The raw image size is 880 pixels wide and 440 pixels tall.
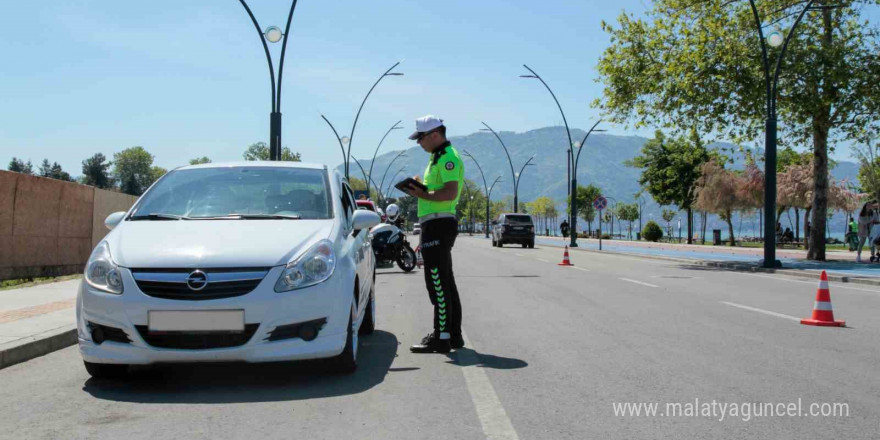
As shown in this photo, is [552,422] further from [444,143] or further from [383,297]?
[383,297]

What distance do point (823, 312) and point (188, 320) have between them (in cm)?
670

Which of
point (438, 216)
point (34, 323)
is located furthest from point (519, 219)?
point (438, 216)

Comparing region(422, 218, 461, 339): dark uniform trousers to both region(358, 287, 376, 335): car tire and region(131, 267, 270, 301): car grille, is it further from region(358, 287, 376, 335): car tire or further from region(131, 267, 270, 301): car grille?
region(131, 267, 270, 301): car grille

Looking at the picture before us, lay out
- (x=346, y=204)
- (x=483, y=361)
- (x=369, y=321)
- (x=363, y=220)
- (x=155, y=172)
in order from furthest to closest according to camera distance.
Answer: (x=155, y=172) < (x=369, y=321) < (x=346, y=204) < (x=363, y=220) < (x=483, y=361)

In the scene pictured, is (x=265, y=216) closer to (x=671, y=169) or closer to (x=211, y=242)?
(x=211, y=242)

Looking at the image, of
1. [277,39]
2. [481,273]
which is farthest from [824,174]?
[277,39]

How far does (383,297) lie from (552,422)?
25.0 ft

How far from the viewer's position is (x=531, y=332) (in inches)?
303

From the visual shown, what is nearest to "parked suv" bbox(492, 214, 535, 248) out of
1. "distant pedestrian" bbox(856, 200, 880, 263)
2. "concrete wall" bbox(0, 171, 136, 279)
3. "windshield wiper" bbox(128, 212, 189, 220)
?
"distant pedestrian" bbox(856, 200, 880, 263)

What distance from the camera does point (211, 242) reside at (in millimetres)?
5164

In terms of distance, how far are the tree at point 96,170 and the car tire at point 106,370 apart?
13602 cm

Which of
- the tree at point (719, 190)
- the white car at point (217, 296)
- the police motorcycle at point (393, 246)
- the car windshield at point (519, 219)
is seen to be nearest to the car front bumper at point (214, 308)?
the white car at point (217, 296)

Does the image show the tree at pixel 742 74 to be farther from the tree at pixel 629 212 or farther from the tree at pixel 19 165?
the tree at pixel 19 165

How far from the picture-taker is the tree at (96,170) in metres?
131
